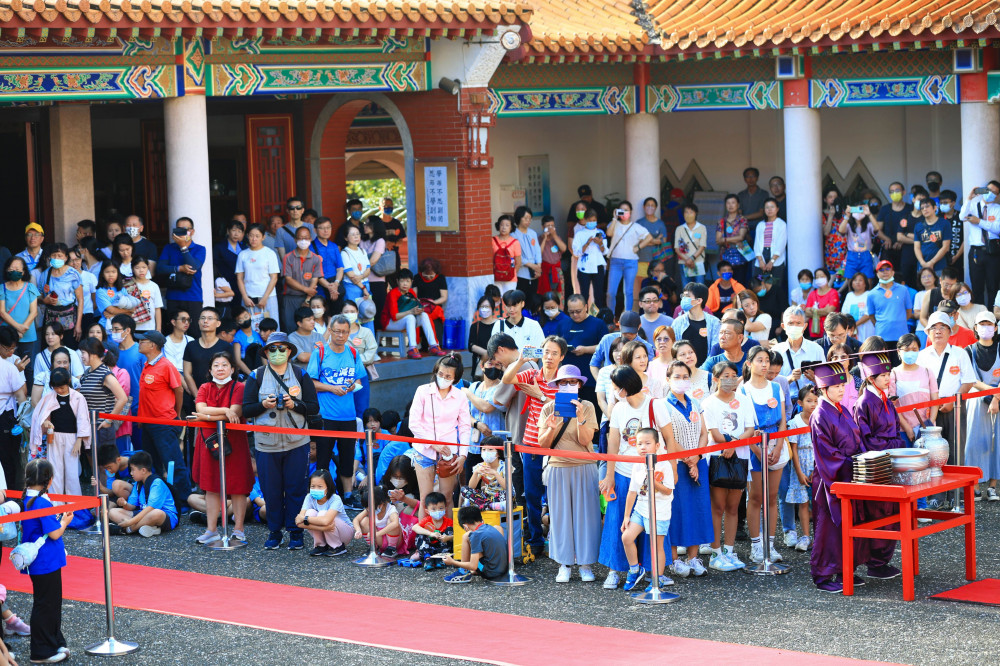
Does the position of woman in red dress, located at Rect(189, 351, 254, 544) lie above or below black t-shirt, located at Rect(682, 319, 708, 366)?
below

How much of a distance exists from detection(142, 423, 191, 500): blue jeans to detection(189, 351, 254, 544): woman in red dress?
97 cm

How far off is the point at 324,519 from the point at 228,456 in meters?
1.06

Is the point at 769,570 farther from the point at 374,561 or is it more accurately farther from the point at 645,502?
the point at 374,561

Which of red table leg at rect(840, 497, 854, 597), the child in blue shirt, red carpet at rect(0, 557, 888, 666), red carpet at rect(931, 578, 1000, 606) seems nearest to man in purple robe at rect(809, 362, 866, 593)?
red table leg at rect(840, 497, 854, 597)

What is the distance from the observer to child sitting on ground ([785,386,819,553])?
10914 millimetres

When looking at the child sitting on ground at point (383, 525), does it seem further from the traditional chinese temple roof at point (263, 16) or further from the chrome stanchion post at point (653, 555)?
the traditional chinese temple roof at point (263, 16)

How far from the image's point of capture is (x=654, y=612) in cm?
948

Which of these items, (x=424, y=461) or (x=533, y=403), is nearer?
(x=533, y=403)

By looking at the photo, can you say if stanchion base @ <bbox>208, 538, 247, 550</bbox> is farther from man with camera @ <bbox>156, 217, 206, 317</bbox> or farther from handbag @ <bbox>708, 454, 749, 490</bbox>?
man with camera @ <bbox>156, 217, 206, 317</bbox>

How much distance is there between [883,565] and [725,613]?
138 centimetres

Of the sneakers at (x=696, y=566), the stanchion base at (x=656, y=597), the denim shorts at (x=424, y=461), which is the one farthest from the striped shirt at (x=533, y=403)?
the stanchion base at (x=656, y=597)

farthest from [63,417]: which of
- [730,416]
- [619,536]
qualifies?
[730,416]

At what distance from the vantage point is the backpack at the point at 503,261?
58.9 feet

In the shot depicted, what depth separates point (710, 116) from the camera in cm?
2250
